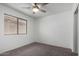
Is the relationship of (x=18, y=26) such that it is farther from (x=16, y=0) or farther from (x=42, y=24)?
(x=16, y=0)

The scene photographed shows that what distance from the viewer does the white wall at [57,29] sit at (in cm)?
369

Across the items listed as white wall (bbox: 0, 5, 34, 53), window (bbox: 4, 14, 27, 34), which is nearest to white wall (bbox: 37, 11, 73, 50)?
white wall (bbox: 0, 5, 34, 53)

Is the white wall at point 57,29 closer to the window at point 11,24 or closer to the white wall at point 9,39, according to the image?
the white wall at point 9,39

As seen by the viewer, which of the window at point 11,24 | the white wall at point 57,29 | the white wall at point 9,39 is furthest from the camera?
the white wall at point 57,29

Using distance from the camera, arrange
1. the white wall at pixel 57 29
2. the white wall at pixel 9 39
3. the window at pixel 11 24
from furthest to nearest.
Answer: the white wall at pixel 57 29 < the window at pixel 11 24 < the white wall at pixel 9 39

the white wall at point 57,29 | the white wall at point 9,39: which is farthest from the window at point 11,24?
the white wall at point 57,29

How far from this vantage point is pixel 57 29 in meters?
4.28

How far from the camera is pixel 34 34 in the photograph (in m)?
5.78

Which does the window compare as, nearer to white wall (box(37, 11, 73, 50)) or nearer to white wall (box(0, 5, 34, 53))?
white wall (box(0, 5, 34, 53))

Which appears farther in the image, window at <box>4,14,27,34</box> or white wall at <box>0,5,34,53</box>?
window at <box>4,14,27,34</box>

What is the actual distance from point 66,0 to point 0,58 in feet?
3.22

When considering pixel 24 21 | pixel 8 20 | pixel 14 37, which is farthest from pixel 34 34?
pixel 8 20

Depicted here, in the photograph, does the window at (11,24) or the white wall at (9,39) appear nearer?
the white wall at (9,39)

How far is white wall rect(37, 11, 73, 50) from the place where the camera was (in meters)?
3.69
